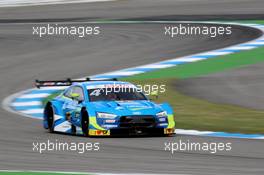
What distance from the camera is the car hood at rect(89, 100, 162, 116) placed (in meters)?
17.1

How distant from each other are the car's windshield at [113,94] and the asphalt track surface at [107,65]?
0.96 m

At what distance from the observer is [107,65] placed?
29.3 m

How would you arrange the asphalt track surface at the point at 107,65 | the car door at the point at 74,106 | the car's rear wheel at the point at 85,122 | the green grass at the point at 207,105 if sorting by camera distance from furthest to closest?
1. the green grass at the point at 207,105
2. the car door at the point at 74,106
3. the car's rear wheel at the point at 85,122
4. the asphalt track surface at the point at 107,65

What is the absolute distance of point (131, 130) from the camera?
17016 millimetres

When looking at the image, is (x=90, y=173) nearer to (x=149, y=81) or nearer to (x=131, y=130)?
(x=131, y=130)

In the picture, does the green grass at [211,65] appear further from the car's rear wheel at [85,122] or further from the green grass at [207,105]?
the car's rear wheel at [85,122]

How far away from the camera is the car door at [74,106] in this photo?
17812 mm

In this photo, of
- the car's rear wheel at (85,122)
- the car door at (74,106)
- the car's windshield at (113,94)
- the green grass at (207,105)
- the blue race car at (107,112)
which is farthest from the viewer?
the green grass at (207,105)

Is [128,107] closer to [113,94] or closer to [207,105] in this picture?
[113,94]

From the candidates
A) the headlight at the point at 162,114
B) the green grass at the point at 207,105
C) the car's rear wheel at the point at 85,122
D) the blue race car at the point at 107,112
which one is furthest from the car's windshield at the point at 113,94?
the green grass at the point at 207,105

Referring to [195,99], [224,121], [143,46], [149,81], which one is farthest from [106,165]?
[143,46]

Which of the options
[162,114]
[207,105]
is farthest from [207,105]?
[162,114]

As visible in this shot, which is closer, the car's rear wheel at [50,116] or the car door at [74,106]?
the car door at [74,106]

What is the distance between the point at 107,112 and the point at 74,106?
1.09 meters
